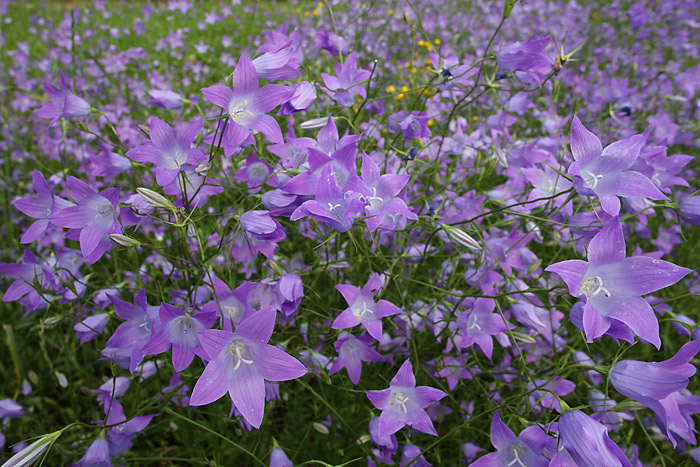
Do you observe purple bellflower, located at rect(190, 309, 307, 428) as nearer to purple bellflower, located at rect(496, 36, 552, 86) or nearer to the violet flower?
the violet flower

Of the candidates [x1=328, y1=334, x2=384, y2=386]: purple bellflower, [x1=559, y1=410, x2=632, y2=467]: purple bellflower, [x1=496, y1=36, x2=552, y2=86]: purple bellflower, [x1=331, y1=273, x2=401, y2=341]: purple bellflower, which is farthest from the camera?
[x1=496, y1=36, x2=552, y2=86]: purple bellflower

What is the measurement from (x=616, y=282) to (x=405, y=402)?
0.73 m

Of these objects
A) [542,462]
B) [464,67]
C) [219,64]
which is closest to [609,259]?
[542,462]

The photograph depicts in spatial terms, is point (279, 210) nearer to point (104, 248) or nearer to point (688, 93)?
point (104, 248)

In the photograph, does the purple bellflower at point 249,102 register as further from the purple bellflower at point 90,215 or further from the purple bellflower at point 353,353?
the purple bellflower at point 353,353

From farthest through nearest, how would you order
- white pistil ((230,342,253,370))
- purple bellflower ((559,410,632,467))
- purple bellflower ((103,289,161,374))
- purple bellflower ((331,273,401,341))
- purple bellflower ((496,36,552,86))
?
1. purple bellflower ((496,36,552,86))
2. purple bellflower ((331,273,401,341))
3. purple bellflower ((103,289,161,374))
4. white pistil ((230,342,253,370))
5. purple bellflower ((559,410,632,467))

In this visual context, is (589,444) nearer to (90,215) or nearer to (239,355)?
(239,355)

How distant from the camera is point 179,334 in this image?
3.73 feet

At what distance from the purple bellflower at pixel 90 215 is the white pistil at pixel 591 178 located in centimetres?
141

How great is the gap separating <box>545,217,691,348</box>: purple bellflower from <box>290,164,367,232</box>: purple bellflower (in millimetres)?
516

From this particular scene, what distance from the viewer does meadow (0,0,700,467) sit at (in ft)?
3.68

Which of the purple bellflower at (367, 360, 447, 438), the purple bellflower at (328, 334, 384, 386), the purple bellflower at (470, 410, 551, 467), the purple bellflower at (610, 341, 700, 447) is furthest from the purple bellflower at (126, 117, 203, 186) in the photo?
the purple bellflower at (610, 341, 700, 447)

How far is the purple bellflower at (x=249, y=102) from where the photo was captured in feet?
3.82

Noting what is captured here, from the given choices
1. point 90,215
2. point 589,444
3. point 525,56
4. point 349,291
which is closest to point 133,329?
point 90,215
